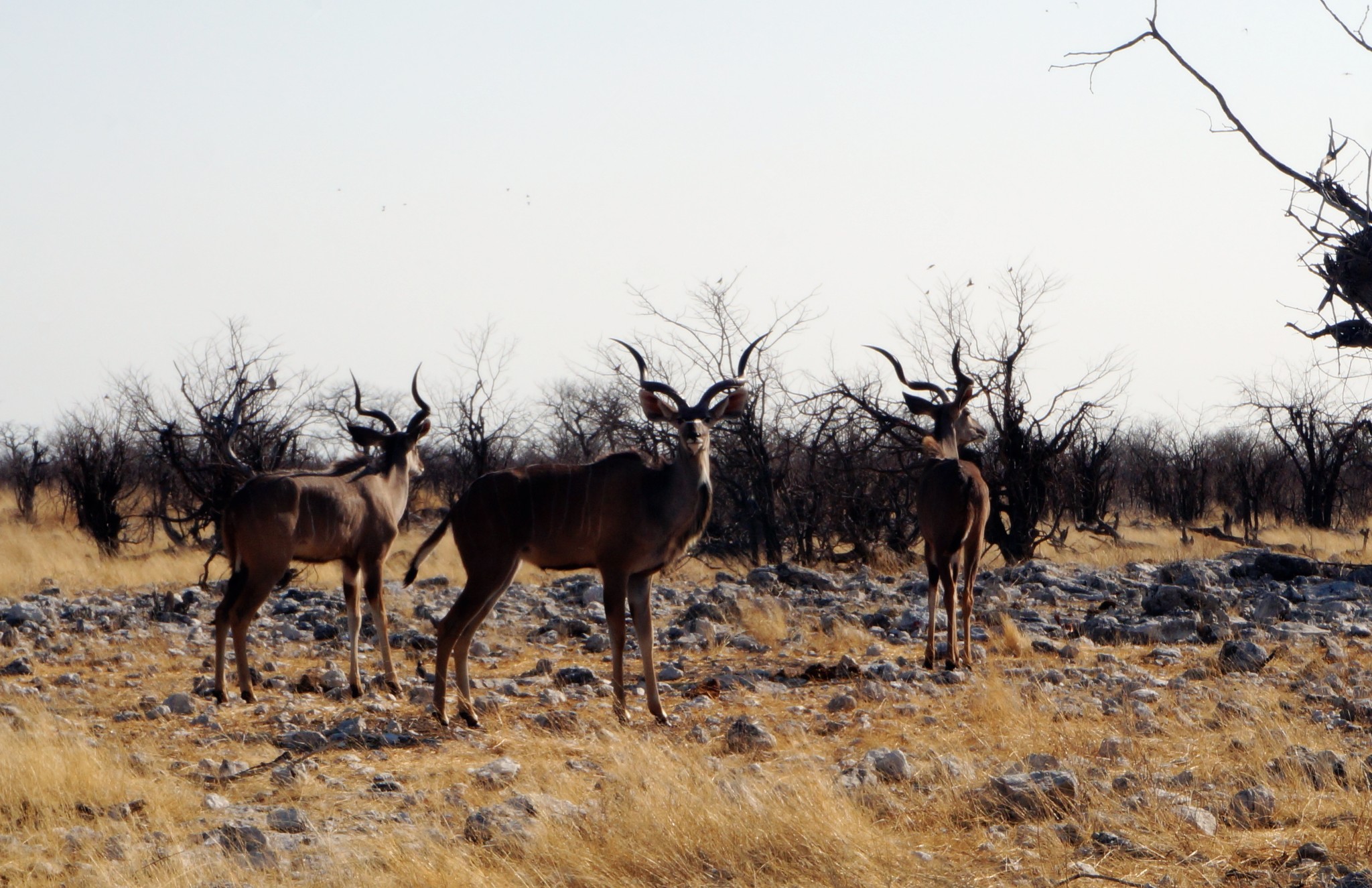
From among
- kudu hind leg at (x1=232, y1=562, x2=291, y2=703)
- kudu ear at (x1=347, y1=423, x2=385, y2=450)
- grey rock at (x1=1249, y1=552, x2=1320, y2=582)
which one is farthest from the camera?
grey rock at (x1=1249, y1=552, x2=1320, y2=582)

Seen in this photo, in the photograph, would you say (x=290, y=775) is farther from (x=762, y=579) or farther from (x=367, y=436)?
(x=762, y=579)

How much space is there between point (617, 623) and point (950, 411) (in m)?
5.25

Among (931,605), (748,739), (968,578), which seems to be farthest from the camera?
(968,578)

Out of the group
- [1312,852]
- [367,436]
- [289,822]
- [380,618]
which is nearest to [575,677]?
[380,618]

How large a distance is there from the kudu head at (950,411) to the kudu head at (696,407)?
10.6 feet

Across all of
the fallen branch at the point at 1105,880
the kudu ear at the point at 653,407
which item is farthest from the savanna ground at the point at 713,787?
the kudu ear at the point at 653,407

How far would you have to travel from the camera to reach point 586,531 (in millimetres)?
9031

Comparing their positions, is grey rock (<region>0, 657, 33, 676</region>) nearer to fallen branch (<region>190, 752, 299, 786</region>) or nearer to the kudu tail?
the kudu tail

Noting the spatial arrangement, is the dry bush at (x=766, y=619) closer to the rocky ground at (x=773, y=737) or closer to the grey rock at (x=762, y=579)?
the rocky ground at (x=773, y=737)

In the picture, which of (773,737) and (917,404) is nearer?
(773,737)

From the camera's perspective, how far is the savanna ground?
Answer: 4.99 metres

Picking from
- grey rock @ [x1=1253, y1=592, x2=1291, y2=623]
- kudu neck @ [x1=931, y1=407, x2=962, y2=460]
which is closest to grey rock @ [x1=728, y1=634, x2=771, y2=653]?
kudu neck @ [x1=931, y1=407, x2=962, y2=460]

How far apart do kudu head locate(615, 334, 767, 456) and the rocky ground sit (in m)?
1.85

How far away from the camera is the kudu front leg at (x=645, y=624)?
28.6ft
